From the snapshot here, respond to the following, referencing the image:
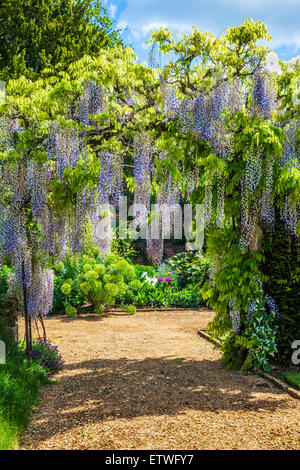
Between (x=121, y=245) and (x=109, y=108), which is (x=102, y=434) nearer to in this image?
(x=109, y=108)

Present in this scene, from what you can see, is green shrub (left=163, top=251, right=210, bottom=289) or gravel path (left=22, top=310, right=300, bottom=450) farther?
green shrub (left=163, top=251, right=210, bottom=289)

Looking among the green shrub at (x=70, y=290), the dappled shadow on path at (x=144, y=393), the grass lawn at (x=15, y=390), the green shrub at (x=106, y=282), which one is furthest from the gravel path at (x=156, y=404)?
the green shrub at (x=70, y=290)

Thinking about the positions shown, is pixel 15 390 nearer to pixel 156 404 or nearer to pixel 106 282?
pixel 156 404

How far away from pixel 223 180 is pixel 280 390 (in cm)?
242

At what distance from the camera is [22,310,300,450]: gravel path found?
3.26 metres

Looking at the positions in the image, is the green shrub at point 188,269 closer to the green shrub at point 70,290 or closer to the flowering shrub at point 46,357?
the green shrub at point 70,290

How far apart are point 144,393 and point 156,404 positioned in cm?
33

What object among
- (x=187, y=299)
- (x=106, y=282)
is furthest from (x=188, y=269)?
(x=106, y=282)

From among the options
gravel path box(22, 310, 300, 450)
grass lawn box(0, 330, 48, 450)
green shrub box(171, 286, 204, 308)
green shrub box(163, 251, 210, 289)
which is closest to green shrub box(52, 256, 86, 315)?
green shrub box(171, 286, 204, 308)

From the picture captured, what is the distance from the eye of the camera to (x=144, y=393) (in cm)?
425

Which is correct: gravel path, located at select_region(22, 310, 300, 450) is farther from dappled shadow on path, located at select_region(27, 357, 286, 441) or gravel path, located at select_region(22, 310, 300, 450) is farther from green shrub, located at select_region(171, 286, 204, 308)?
green shrub, located at select_region(171, 286, 204, 308)

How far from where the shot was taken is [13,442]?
3182 millimetres

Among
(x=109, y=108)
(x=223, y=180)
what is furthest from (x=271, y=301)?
(x=109, y=108)

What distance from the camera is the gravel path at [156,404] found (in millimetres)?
3257
